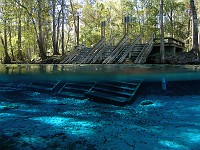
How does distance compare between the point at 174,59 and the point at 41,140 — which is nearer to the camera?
the point at 41,140

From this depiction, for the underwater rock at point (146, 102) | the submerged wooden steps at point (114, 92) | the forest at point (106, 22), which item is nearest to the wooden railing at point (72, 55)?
the forest at point (106, 22)

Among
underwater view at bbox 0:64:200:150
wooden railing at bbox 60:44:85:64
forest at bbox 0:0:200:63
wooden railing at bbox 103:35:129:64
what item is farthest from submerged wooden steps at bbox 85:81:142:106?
forest at bbox 0:0:200:63

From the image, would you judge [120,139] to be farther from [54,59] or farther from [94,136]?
[54,59]

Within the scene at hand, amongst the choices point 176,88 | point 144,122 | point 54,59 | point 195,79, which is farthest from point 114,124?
point 54,59

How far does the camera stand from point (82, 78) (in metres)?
7.59

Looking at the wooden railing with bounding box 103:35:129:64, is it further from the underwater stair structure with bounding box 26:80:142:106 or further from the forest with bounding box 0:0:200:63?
the forest with bounding box 0:0:200:63

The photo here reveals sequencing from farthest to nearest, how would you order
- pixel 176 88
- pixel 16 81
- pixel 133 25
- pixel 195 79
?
1. pixel 133 25
2. pixel 16 81
3. pixel 195 79
4. pixel 176 88

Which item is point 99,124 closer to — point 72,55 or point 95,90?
point 95,90

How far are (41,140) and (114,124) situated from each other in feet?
4.37

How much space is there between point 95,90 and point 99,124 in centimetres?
254

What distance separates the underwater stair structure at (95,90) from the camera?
18.4 feet

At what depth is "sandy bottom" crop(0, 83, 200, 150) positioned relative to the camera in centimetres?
311

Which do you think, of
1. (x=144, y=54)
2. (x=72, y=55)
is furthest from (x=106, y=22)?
(x=144, y=54)

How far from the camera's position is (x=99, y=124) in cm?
398
